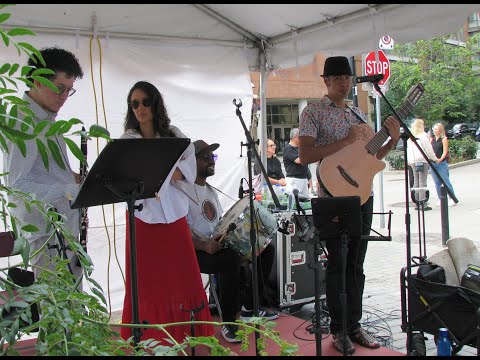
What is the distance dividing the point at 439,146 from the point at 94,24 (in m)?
8.26

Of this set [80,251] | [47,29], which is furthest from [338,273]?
[47,29]

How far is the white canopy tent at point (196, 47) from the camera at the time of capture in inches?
147

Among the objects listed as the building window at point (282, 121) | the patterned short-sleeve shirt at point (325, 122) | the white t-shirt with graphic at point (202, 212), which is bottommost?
the white t-shirt with graphic at point (202, 212)

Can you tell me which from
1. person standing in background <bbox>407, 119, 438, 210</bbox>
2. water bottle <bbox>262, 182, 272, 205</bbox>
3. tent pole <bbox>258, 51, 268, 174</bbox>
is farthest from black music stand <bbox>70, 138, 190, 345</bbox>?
person standing in background <bbox>407, 119, 438, 210</bbox>

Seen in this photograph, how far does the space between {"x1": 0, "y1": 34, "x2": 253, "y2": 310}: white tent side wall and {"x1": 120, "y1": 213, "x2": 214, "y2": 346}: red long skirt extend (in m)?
1.37

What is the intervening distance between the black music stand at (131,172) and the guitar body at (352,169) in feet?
4.54

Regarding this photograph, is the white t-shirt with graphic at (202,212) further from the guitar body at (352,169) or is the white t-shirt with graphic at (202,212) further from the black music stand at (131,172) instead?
the black music stand at (131,172)

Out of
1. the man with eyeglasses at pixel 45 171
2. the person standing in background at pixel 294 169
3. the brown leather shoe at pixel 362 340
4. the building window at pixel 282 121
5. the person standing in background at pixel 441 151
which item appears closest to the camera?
the man with eyeglasses at pixel 45 171

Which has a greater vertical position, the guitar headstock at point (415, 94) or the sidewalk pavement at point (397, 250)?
the guitar headstock at point (415, 94)

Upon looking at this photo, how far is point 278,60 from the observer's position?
4816 mm

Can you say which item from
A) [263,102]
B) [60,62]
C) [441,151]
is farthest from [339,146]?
[441,151]

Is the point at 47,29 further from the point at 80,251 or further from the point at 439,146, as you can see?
the point at 439,146

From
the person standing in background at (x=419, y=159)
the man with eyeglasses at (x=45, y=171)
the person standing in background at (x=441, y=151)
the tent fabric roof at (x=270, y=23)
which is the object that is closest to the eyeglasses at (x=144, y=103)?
the man with eyeglasses at (x=45, y=171)

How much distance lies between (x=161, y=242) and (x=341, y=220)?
107 centimetres
